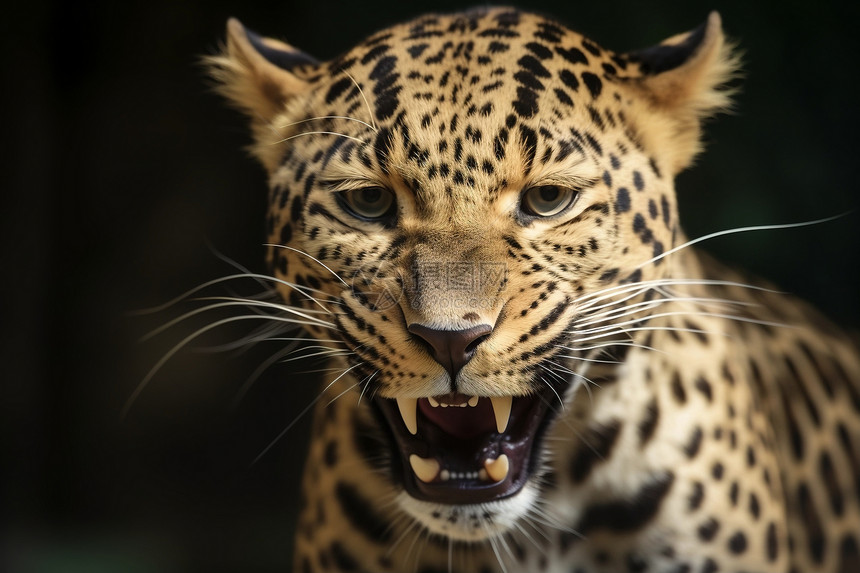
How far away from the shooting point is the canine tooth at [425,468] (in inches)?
62.2

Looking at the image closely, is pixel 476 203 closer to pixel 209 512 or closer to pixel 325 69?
pixel 325 69

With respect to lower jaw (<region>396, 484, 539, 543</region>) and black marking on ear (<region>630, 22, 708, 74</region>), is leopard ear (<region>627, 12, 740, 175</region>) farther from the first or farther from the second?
lower jaw (<region>396, 484, 539, 543</region>)

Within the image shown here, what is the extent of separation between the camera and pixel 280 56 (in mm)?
1828

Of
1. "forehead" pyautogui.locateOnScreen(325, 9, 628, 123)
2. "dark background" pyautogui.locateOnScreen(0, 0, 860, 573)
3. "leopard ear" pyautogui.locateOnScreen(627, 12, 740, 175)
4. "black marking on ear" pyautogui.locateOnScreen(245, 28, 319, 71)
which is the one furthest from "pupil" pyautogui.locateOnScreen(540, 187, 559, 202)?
"dark background" pyautogui.locateOnScreen(0, 0, 860, 573)

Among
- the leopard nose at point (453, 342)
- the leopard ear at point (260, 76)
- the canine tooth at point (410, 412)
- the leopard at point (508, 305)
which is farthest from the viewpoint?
the leopard ear at point (260, 76)

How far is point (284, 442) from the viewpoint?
304 centimetres

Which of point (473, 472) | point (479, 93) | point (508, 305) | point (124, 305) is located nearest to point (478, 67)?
point (479, 93)

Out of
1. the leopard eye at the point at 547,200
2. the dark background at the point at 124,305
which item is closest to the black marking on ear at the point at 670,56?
the leopard eye at the point at 547,200

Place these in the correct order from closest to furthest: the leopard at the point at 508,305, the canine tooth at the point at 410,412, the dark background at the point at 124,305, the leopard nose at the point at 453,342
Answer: the leopard nose at the point at 453,342, the leopard at the point at 508,305, the canine tooth at the point at 410,412, the dark background at the point at 124,305

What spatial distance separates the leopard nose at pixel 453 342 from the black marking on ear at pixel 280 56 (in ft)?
2.31

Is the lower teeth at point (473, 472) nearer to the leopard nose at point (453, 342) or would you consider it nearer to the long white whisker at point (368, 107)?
the leopard nose at point (453, 342)

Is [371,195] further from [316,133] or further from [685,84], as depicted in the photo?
[685,84]

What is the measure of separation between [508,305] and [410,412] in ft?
0.97

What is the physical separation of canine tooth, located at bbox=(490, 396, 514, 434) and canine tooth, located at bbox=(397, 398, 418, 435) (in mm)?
139
